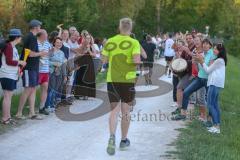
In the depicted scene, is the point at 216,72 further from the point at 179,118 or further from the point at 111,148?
the point at 111,148

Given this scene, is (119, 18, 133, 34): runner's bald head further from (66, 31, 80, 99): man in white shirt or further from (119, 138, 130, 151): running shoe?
(66, 31, 80, 99): man in white shirt

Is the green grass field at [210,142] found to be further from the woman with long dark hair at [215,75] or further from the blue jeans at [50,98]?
the blue jeans at [50,98]

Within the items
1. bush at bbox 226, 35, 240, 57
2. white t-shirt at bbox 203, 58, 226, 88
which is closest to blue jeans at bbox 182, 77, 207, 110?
white t-shirt at bbox 203, 58, 226, 88

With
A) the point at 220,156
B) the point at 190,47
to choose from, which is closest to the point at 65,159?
the point at 220,156

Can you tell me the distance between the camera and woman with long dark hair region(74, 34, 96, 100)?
45.6 feet

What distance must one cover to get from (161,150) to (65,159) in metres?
1.71

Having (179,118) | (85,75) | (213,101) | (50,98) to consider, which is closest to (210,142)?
(213,101)

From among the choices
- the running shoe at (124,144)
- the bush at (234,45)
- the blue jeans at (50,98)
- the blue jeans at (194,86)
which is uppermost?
the blue jeans at (194,86)

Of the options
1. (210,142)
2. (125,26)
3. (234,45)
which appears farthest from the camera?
(234,45)

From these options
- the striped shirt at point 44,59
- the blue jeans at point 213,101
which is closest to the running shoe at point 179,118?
the blue jeans at point 213,101

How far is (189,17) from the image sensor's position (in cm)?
7088

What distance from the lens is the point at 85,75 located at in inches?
558

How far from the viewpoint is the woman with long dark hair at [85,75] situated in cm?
1389

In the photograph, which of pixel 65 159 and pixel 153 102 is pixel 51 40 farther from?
pixel 65 159
